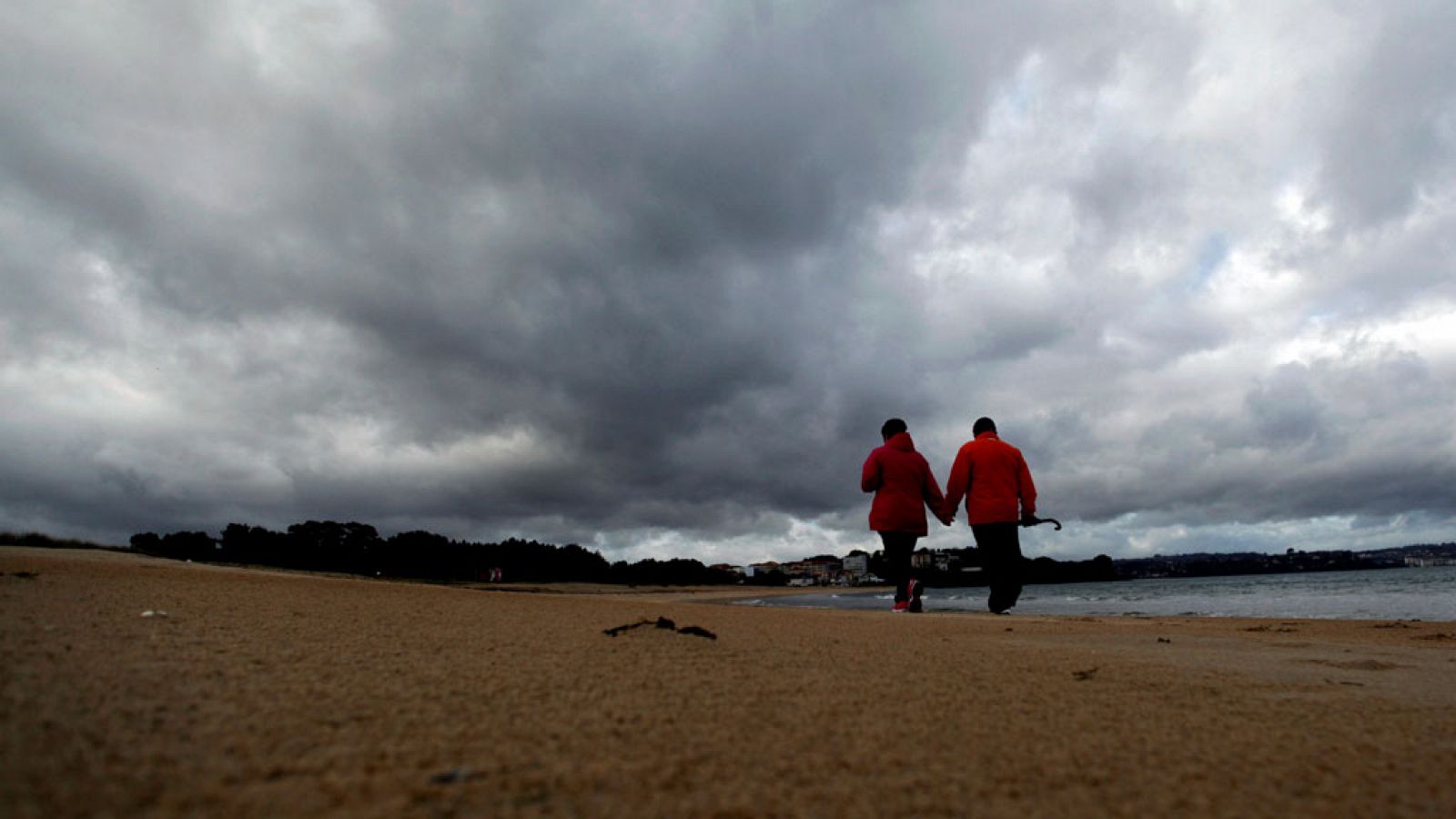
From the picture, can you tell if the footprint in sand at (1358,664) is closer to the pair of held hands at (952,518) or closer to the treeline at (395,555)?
the pair of held hands at (952,518)

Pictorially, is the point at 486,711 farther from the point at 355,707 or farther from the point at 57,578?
the point at 57,578

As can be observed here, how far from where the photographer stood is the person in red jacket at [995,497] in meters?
7.57

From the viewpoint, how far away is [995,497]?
298 inches

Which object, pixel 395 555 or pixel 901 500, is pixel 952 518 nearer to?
pixel 901 500

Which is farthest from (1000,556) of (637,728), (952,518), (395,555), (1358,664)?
(395,555)

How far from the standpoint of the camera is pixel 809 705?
70.4 inches

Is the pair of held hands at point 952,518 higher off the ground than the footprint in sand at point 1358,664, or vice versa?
the pair of held hands at point 952,518

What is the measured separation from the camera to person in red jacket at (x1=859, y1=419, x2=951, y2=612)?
8.16m

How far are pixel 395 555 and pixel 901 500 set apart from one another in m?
42.6

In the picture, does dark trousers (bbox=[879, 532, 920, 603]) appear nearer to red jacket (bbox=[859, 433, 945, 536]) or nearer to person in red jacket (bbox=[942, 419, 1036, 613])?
red jacket (bbox=[859, 433, 945, 536])

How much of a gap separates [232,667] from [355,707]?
47 cm

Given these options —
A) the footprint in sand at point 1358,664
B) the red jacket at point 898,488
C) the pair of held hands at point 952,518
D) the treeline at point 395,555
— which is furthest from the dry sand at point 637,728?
the treeline at point 395,555

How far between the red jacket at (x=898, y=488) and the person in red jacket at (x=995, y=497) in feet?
1.21

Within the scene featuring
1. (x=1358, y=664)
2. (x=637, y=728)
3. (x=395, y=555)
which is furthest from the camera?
(x=395, y=555)
